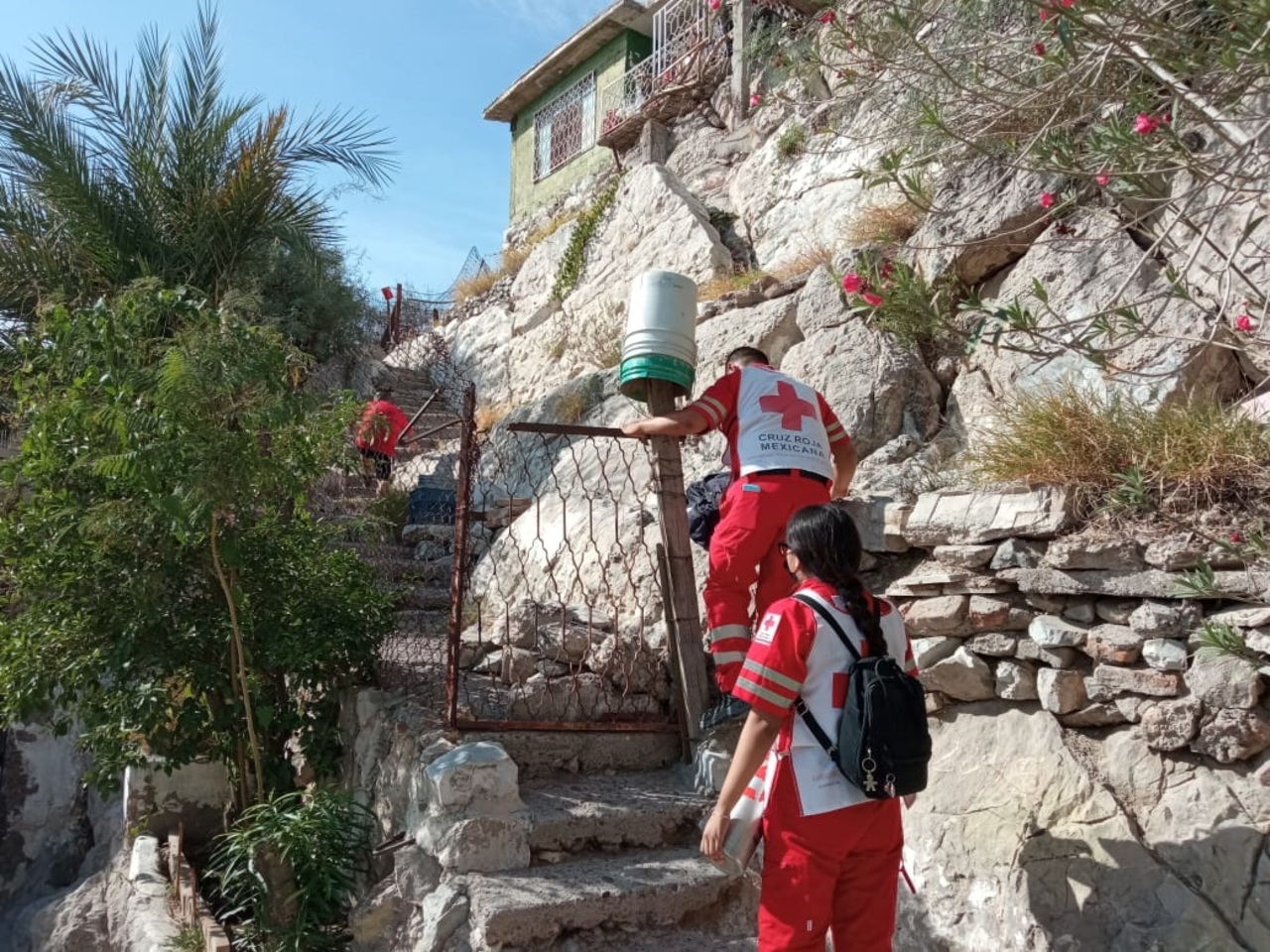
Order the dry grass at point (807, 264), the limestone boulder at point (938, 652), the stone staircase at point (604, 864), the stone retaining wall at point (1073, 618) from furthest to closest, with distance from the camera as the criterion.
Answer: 1. the dry grass at point (807, 264)
2. the limestone boulder at point (938, 652)
3. the stone staircase at point (604, 864)
4. the stone retaining wall at point (1073, 618)

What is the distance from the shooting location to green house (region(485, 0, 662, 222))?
16188 mm

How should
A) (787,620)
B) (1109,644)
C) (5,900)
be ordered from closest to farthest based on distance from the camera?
(787,620) < (1109,644) < (5,900)

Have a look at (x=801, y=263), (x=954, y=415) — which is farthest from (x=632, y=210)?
(x=954, y=415)

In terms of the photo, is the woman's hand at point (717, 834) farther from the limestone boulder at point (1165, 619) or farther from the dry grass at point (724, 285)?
the dry grass at point (724, 285)

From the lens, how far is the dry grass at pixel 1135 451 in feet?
10.8

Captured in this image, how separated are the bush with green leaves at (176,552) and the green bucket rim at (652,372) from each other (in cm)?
140

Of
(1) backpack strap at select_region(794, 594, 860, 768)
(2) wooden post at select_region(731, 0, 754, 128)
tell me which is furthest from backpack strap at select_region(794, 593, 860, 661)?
(2) wooden post at select_region(731, 0, 754, 128)

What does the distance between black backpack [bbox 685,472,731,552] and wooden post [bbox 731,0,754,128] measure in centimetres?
913

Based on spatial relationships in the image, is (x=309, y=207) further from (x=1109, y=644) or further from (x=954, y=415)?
(x=1109, y=644)

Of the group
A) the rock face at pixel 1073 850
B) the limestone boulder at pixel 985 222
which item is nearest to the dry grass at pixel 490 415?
the limestone boulder at pixel 985 222

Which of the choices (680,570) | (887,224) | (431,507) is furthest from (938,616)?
(431,507)

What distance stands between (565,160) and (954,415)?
13134 mm

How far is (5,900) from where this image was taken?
5.97m

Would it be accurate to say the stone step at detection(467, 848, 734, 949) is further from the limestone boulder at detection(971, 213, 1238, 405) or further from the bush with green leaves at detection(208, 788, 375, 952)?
A: the limestone boulder at detection(971, 213, 1238, 405)
